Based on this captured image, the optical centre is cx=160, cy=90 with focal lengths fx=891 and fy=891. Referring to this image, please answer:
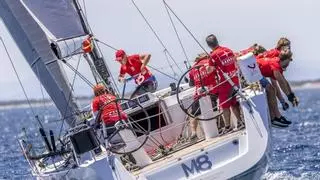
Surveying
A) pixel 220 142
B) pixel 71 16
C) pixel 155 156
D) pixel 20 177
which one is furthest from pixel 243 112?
pixel 20 177

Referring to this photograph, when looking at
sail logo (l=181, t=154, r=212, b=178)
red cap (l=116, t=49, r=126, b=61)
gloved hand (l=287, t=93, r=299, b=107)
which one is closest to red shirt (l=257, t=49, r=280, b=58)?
gloved hand (l=287, t=93, r=299, b=107)

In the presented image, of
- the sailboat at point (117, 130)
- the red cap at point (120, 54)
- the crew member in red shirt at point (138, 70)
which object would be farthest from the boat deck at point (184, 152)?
the red cap at point (120, 54)

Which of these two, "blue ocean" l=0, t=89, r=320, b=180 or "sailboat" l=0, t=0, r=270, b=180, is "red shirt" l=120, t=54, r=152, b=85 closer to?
"sailboat" l=0, t=0, r=270, b=180

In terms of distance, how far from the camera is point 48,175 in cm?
1438

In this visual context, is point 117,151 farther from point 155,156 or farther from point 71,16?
point 71,16

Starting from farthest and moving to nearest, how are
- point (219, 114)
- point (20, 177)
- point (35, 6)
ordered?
point (20, 177) < point (35, 6) < point (219, 114)

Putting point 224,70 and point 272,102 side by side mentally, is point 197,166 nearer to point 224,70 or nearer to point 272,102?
point 224,70

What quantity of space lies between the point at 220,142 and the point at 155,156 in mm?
1593

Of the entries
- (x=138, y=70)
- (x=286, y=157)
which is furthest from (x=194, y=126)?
(x=286, y=157)

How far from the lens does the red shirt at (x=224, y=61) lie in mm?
13789

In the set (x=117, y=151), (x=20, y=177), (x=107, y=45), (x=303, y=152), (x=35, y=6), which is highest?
(x=35, y=6)

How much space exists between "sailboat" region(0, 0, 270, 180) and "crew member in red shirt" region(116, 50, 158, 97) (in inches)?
11.2

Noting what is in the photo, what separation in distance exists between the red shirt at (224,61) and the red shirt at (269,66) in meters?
0.72

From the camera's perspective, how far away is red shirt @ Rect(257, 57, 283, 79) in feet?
47.1
